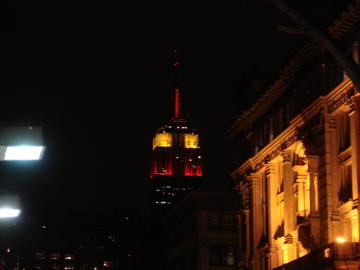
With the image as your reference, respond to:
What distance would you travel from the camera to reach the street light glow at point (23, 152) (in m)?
16.3

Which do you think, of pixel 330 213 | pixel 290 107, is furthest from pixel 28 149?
pixel 290 107

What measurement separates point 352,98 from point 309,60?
341 inches

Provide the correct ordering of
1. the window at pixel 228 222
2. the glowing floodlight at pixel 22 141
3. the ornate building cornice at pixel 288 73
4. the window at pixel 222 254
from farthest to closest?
the window at pixel 228 222, the window at pixel 222 254, the ornate building cornice at pixel 288 73, the glowing floodlight at pixel 22 141

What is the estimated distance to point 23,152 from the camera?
53.7 feet

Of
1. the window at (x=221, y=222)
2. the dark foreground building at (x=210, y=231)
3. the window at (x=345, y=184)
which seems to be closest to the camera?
the window at (x=345, y=184)

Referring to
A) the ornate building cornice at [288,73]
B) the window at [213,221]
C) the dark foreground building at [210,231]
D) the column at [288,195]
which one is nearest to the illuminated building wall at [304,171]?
the column at [288,195]

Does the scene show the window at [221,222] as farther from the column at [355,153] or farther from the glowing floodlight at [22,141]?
the glowing floodlight at [22,141]

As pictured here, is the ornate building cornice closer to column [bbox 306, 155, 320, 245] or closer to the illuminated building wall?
the illuminated building wall

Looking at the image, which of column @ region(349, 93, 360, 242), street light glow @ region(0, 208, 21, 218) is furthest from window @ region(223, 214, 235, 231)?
street light glow @ region(0, 208, 21, 218)

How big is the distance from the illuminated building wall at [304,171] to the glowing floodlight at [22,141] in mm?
34518

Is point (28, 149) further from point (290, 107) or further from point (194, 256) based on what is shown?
point (194, 256)

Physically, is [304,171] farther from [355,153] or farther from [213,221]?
[213,221]

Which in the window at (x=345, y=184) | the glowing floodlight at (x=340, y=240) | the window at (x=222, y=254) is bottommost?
the glowing floodlight at (x=340, y=240)

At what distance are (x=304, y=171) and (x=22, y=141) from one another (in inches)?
1776
